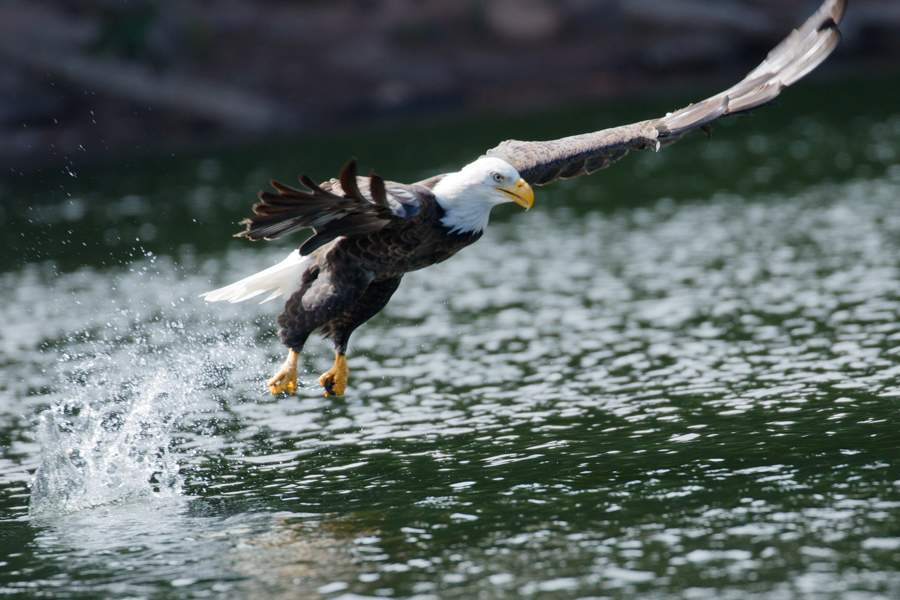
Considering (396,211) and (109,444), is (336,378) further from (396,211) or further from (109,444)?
(109,444)

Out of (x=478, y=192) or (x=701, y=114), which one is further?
(x=701, y=114)

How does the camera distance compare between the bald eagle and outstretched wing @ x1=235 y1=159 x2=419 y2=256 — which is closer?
outstretched wing @ x1=235 y1=159 x2=419 y2=256

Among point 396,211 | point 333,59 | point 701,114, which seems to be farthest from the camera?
point 333,59

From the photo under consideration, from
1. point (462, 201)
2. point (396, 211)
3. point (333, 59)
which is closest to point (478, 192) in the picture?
point (462, 201)

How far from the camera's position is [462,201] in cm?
809

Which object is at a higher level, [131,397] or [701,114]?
[701,114]

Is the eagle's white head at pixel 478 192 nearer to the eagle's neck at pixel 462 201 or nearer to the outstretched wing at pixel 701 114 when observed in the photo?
the eagle's neck at pixel 462 201

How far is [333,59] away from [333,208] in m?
33.7

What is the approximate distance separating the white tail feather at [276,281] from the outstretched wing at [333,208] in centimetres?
90

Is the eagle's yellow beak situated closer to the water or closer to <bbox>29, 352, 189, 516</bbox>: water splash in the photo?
the water

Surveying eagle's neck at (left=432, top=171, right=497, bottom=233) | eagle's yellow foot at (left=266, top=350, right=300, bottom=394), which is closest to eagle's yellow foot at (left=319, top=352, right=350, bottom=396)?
eagle's yellow foot at (left=266, top=350, right=300, bottom=394)

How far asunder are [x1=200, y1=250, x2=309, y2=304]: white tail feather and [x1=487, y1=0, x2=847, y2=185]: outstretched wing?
6.18 ft

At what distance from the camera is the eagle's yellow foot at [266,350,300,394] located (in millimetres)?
8867

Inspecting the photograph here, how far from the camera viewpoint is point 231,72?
129 ft
